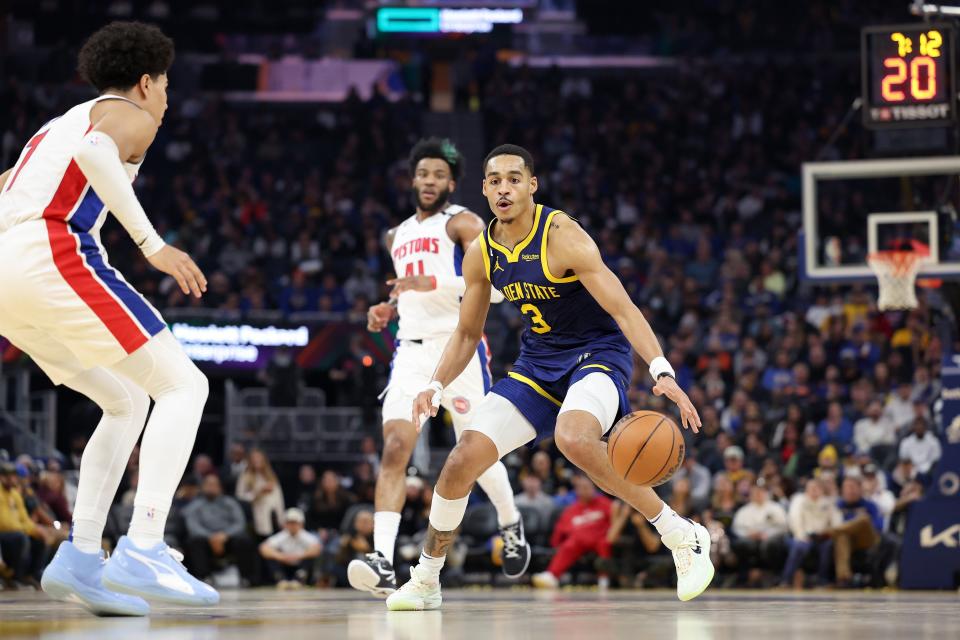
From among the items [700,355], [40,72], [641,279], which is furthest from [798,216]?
[40,72]

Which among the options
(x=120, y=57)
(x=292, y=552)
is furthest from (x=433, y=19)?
(x=120, y=57)

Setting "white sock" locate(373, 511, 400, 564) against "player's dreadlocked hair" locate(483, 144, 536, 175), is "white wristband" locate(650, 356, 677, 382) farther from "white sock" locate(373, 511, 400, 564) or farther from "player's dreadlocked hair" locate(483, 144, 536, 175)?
"white sock" locate(373, 511, 400, 564)

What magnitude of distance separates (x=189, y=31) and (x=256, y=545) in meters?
18.0

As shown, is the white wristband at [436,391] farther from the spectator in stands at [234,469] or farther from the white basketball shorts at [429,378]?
the spectator in stands at [234,469]

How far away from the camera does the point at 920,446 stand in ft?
50.0

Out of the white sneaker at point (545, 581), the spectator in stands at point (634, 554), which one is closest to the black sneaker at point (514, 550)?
the white sneaker at point (545, 581)

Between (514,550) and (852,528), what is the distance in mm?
6055

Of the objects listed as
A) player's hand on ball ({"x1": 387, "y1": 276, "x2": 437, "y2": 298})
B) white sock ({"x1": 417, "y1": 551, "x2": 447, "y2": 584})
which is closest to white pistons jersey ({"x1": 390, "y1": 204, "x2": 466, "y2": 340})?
player's hand on ball ({"x1": 387, "y1": 276, "x2": 437, "y2": 298})

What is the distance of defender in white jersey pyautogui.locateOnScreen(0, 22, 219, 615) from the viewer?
548cm

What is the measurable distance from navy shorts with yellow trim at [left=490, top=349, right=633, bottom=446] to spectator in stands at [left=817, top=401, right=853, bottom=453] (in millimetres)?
9995

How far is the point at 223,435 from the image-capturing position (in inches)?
779

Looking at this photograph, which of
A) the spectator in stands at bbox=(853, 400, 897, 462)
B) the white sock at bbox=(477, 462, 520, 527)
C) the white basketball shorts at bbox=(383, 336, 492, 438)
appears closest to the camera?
the white basketball shorts at bbox=(383, 336, 492, 438)

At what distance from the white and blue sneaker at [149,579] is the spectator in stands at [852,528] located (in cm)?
929

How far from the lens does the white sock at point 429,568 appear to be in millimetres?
6742
